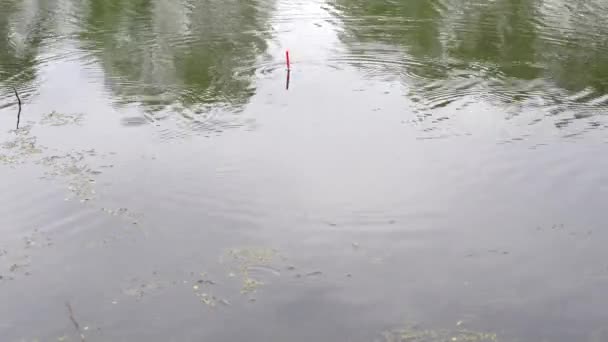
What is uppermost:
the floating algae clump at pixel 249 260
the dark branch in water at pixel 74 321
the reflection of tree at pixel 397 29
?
the reflection of tree at pixel 397 29

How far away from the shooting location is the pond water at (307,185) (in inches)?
277

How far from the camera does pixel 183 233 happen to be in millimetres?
8352

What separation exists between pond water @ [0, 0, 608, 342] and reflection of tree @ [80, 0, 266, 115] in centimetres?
8

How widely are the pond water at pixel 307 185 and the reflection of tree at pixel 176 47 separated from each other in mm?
82

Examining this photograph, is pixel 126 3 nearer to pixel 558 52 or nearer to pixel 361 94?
pixel 361 94

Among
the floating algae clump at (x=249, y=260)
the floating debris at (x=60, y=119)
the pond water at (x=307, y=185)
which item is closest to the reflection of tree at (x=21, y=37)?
the pond water at (x=307, y=185)

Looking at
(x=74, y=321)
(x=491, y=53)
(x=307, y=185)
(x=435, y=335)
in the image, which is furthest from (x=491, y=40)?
(x=74, y=321)

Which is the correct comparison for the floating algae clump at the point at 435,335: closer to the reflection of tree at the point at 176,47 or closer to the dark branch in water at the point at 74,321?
the dark branch in water at the point at 74,321

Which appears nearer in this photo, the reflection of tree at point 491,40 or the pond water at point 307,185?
the pond water at point 307,185

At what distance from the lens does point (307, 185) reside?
9.51m

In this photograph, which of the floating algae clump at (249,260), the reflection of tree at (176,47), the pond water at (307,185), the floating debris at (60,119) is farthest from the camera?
the reflection of tree at (176,47)

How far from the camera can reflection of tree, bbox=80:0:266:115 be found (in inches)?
503

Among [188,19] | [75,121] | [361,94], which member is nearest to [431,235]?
[361,94]

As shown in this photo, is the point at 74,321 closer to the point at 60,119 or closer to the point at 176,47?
the point at 60,119
